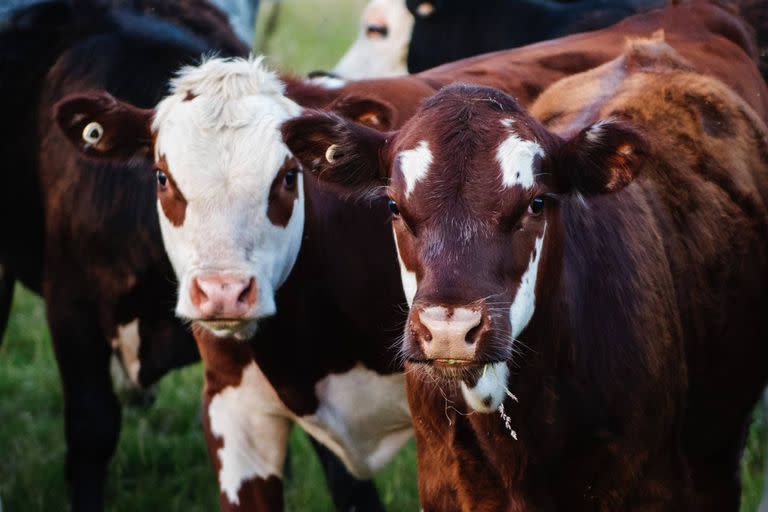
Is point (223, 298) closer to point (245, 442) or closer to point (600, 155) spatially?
point (245, 442)

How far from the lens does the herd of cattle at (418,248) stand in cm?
361

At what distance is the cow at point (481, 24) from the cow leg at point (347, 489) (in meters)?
2.53

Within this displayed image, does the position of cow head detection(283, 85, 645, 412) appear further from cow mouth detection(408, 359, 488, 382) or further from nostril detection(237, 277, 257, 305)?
nostril detection(237, 277, 257, 305)

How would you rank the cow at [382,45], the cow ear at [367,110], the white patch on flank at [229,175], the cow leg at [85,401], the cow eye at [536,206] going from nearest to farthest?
1. the cow eye at [536,206]
2. the white patch on flank at [229,175]
3. the cow ear at [367,110]
4. the cow leg at [85,401]
5. the cow at [382,45]

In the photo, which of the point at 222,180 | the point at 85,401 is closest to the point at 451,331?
the point at 222,180

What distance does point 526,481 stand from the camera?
3801mm

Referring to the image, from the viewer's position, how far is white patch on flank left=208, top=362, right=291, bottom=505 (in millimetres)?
4824

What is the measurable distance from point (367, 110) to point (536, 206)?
130cm

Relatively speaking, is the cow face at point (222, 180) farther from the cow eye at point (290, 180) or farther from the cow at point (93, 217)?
the cow at point (93, 217)

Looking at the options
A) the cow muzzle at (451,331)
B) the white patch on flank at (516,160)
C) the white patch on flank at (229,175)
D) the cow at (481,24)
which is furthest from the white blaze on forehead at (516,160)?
the cow at (481,24)

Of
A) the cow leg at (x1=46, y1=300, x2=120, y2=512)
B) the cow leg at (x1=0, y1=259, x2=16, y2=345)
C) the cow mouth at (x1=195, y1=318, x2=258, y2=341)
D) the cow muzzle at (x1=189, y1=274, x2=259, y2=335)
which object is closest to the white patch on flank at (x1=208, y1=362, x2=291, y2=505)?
Answer: the cow mouth at (x1=195, y1=318, x2=258, y2=341)

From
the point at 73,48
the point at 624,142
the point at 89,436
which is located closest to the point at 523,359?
the point at 624,142

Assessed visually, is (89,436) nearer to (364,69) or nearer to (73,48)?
(73,48)

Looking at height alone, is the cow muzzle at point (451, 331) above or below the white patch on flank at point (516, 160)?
below
